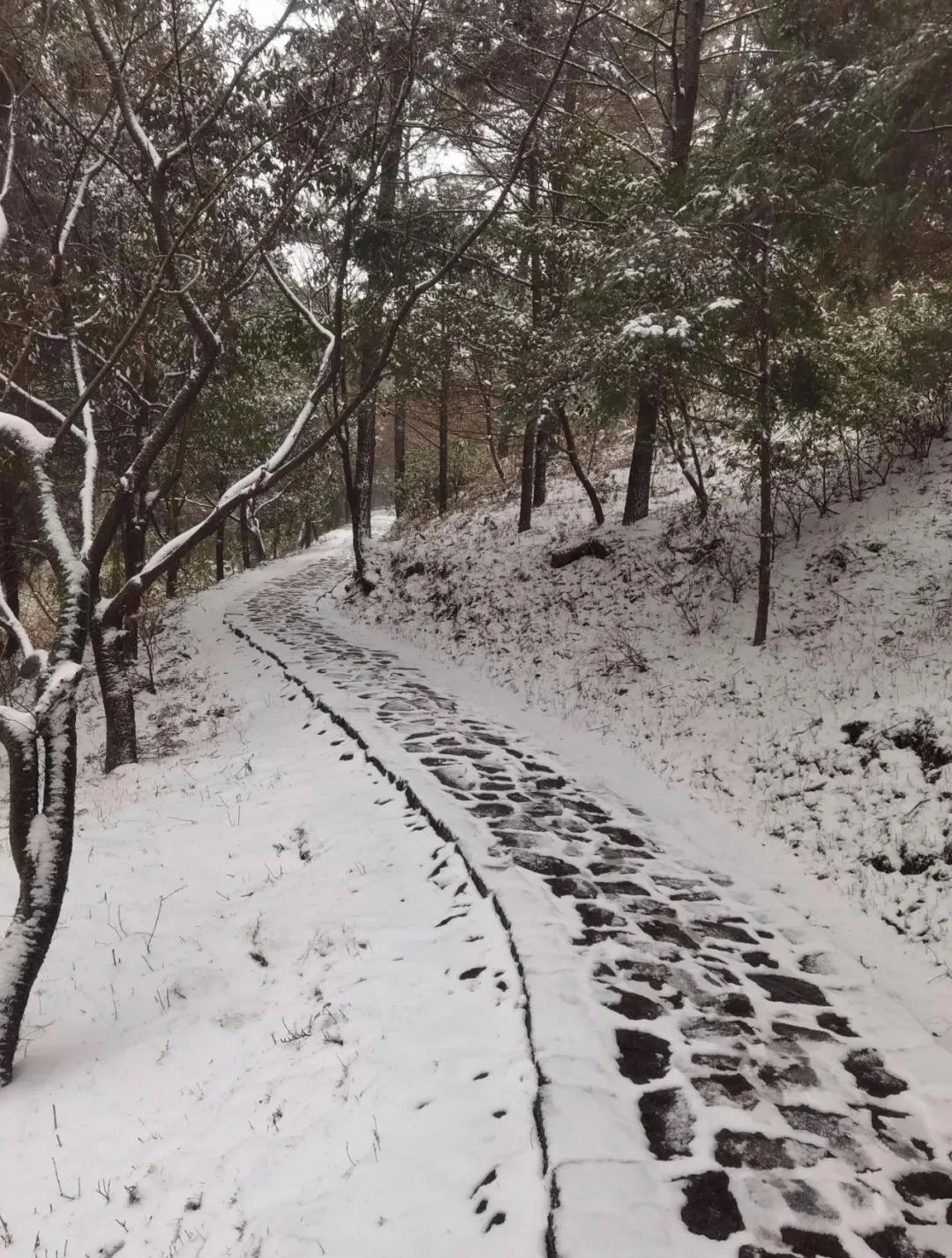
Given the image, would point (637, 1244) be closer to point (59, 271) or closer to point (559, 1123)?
point (559, 1123)

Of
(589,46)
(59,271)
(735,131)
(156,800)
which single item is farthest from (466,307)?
(156,800)

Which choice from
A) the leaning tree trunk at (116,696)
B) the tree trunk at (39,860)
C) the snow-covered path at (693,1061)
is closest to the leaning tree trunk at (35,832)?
the tree trunk at (39,860)

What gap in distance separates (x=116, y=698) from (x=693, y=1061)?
8119 mm

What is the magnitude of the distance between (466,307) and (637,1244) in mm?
14683

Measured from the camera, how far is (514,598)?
13.2m

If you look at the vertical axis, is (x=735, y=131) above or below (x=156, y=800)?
above

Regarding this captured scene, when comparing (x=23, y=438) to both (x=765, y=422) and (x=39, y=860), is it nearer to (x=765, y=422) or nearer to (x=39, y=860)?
(x=39, y=860)

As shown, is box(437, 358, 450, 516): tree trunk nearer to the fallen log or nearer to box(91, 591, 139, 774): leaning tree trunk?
the fallen log

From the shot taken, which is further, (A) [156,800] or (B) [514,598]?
(B) [514,598]

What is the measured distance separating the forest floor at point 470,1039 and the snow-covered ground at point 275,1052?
0.02 meters

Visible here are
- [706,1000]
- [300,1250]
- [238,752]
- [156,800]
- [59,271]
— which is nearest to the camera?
[300,1250]

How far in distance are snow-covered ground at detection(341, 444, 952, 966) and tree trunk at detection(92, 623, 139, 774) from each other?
5118 mm

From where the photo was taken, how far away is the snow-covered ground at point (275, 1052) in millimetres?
3012

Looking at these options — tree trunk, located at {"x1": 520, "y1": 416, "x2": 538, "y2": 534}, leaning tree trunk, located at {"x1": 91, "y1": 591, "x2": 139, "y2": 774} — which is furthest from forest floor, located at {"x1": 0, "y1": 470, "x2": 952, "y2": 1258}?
tree trunk, located at {"x1": 520, "y1": 416, "x2": 538, "y2": 534}
